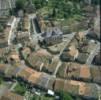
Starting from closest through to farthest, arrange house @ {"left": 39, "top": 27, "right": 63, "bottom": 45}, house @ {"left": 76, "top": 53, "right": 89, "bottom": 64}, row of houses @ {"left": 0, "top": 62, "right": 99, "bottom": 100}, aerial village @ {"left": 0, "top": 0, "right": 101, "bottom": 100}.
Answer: row of houses @ {"left": 0, "top": 62, "right": 99, "bottom": 100}, aerial village @ {"left": 0, "top": 0, "right": 101, "bottom": 100}, house @ {"left": 76, "top": 53, "right": 89, "bottom": 64}, house @ {"left": 39, "top": 27, "right": 63, "bottom": 45}

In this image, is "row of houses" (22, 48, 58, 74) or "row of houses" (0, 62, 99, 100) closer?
"row of houses" (0, 62, 99, 100)

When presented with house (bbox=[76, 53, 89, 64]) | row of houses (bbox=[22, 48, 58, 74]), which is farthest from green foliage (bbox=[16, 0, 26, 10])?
house (bbox=[76, 53, 89, 64])

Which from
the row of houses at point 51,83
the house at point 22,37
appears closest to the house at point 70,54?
the row of houses at point 51,83

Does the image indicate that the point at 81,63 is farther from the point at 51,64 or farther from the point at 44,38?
the point at 44,38

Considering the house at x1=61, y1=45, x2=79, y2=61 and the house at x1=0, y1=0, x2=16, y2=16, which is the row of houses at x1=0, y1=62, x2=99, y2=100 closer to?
the house at x1=61, y1=45, x2=79, y2=61

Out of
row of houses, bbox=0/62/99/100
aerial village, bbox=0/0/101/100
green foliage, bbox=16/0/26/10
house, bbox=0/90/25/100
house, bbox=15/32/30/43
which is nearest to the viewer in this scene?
house, bbox=0/90/25/100

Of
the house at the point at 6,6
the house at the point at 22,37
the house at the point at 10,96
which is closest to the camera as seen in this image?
the house at the point at 10,96

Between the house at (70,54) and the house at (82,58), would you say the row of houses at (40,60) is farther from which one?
the house at (82,58)

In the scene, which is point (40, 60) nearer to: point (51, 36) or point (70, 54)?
point (70, 54)

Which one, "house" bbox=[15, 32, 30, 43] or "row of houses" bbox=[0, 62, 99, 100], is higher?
"house" bbox=[15, 32, 30, 43]
